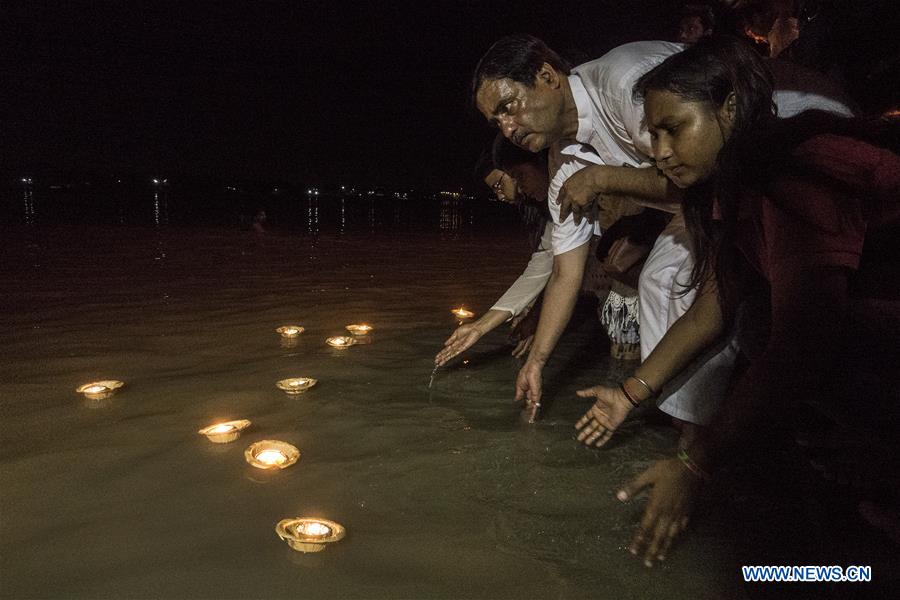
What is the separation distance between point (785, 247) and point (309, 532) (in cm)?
155

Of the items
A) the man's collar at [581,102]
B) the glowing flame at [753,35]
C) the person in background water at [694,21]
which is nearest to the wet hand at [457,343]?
the man's collar at [581,102]

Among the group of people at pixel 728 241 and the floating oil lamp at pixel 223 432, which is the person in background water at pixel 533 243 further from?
the floating oil lamp at pixel 223 432

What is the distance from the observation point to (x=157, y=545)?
62.7 inches

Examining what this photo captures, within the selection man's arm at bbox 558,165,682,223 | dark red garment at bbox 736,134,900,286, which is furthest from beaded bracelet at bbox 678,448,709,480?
man's arm at bbox 558,165,682,223

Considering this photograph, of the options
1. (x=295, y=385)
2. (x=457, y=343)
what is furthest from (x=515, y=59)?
(x=295, y=385)

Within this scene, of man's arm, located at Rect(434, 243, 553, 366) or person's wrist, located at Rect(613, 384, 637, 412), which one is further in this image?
man's arm, located at Rect(434, 243, 553, 366)

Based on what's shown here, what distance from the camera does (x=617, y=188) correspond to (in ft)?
8.42

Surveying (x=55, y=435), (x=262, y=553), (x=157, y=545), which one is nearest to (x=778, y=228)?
(x=262, y=553)

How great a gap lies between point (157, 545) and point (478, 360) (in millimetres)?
2373

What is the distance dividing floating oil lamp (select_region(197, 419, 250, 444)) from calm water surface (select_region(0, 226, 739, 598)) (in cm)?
5

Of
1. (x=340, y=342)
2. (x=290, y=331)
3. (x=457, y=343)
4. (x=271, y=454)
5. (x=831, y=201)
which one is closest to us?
(x=831, y=201)

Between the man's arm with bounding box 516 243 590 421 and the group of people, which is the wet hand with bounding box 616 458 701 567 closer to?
the group of people

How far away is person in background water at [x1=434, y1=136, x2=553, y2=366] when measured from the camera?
309 centimetres

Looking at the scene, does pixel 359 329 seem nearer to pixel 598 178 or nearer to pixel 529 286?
pixel 529 286
